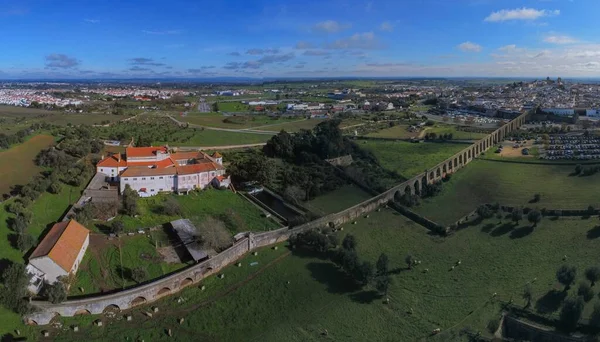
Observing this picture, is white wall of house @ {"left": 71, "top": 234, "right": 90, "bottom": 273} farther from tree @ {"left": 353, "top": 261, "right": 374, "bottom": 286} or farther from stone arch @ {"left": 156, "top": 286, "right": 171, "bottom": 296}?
tree @ {"left": 353, "top": 261, "right": 374, "bottom": 286}

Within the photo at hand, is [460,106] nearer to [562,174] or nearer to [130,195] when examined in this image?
[562,174]

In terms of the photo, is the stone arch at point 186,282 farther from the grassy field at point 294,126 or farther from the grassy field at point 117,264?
the grassy field at point 294,126

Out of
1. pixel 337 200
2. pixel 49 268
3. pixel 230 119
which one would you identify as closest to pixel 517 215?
pixel 337 200

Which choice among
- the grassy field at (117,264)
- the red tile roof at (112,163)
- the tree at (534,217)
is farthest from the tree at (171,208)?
the tree at (534,217)

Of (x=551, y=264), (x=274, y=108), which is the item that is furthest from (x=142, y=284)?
(x=274, y=108)

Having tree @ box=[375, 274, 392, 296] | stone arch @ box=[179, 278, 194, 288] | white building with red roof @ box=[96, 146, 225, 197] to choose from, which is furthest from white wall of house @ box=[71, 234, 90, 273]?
tree @ box=[375, 274, 392, 296]

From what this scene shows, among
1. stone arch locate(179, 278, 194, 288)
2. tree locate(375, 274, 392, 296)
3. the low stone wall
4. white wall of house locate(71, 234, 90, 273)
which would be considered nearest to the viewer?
the low stone wall
